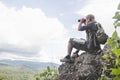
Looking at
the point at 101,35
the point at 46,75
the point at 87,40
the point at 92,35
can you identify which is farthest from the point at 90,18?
the point at 46,75

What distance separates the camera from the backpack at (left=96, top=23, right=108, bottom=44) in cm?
1125

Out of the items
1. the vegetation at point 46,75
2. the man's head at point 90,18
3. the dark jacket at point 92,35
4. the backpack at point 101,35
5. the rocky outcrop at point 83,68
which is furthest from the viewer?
the man's head at point 90,18

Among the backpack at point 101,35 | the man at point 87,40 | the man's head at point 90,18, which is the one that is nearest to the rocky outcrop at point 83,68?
the man at point 87,40

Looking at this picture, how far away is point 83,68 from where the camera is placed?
11.1 m

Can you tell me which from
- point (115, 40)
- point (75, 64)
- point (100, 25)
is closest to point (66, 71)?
point (75, 64)

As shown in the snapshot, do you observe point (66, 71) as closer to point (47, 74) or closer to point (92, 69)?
point (92, 69)

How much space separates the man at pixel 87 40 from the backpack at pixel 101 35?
0.82 feet

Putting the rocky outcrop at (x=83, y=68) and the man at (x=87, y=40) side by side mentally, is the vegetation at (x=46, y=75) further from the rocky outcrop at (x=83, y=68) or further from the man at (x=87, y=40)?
the man at (x=87, y=40)

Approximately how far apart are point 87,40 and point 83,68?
1.76 m

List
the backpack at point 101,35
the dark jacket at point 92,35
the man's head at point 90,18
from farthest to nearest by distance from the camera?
the man's head at point 90,18 < the dark jacket at point 92,35 < the backpack at point 101,35

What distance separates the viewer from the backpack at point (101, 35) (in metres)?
11.2

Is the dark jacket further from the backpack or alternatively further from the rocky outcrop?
the rocky outcrop

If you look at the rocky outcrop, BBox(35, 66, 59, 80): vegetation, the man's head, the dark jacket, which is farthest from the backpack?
BBox(35, 66, 59, 80): vegetation

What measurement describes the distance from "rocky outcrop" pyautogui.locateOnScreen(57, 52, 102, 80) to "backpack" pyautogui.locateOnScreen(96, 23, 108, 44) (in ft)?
1.96
